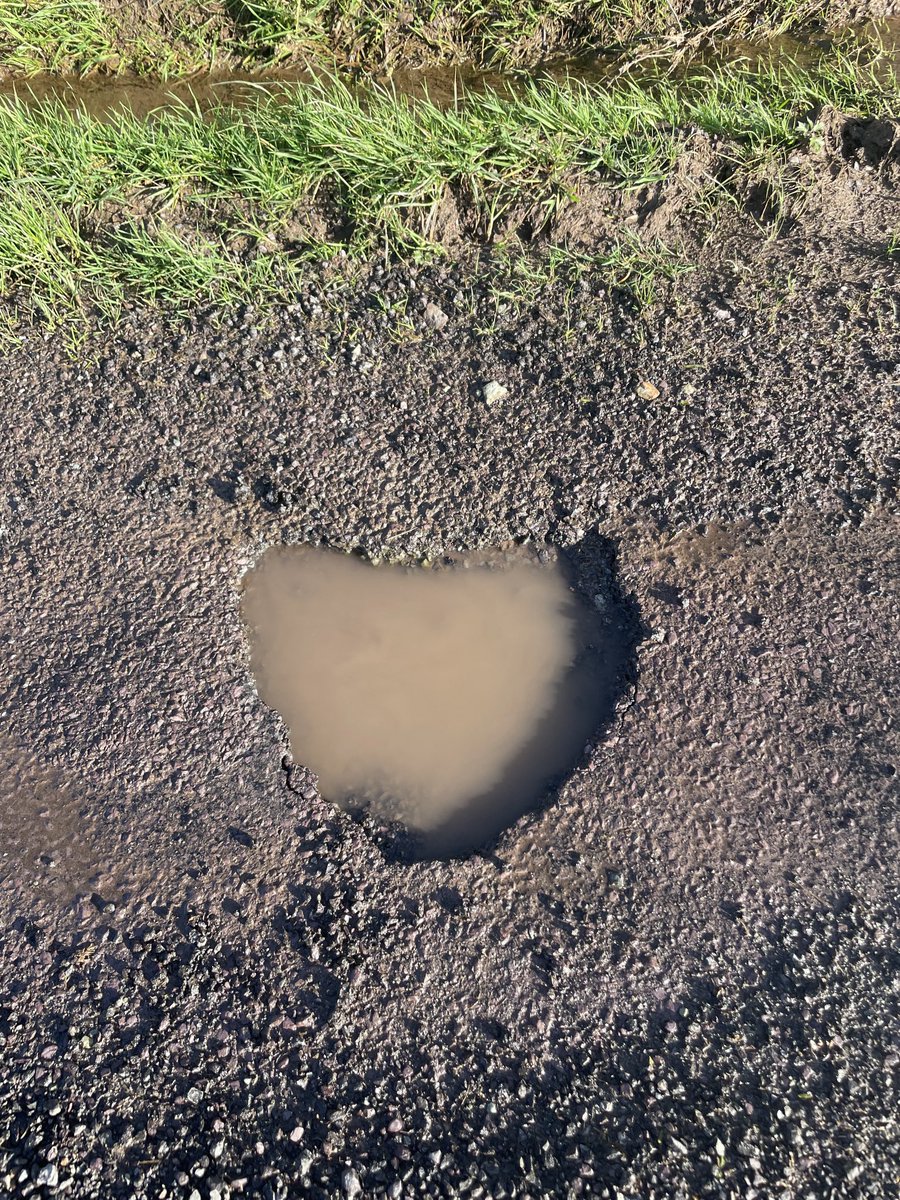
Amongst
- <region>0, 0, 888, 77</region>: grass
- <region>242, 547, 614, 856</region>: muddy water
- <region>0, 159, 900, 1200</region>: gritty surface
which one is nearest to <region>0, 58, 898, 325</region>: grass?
<region>0, 159, 900, 1200</region>: gritty surface

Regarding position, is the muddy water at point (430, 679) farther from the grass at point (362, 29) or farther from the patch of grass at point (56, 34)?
the patch of grass at point (56, 34)

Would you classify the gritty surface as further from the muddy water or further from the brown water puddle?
the brown water puddle

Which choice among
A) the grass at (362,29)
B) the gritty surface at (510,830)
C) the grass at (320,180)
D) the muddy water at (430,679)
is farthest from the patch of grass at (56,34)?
the muddy water at (430,679)

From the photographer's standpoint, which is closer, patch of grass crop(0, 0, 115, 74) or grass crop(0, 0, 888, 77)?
grass crop(0, 0, 888, 77)

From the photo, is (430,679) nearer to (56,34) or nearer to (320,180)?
(320,180)

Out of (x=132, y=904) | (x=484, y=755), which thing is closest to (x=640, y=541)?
(x=484, y=755)
